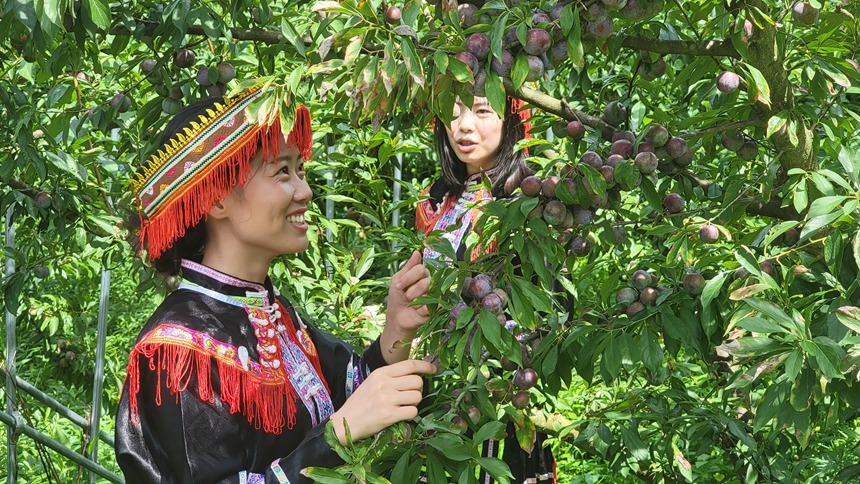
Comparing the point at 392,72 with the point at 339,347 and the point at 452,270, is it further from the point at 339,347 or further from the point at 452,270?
the point at 339,347

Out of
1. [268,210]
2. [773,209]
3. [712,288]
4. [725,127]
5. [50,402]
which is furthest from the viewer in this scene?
[50,402]

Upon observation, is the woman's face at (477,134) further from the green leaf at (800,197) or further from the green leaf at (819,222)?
the green leaf at (819,222)

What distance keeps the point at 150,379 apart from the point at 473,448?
2.11 feet

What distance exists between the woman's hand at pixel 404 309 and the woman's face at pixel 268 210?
0.70 ft

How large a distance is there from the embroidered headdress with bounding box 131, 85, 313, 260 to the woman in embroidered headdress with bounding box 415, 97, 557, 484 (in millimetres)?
689

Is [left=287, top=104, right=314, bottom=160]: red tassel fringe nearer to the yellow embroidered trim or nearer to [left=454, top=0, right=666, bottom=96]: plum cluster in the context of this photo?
the yellow embroidered trim

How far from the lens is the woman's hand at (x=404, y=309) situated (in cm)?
206

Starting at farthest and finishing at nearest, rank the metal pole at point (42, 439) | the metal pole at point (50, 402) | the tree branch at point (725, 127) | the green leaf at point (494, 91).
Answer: the metal pole at point (50, 402) → the metal pole at point (42, 439) → the tree branch at point (725, 127) → the green leaf at point (494, 91)

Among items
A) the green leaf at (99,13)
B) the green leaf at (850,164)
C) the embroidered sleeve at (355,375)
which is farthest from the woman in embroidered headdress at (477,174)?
the green leaf at (850,164)

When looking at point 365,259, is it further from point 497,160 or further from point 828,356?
point 828,356

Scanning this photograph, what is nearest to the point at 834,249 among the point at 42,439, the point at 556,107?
the point at 556,107

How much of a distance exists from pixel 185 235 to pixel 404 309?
47 centimetres

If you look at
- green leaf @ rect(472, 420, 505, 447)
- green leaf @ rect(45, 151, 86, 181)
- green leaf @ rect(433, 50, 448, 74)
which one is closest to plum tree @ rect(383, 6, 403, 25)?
green leaf @ rect(433, 50, 448, 74)

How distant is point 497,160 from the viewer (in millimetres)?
2938
